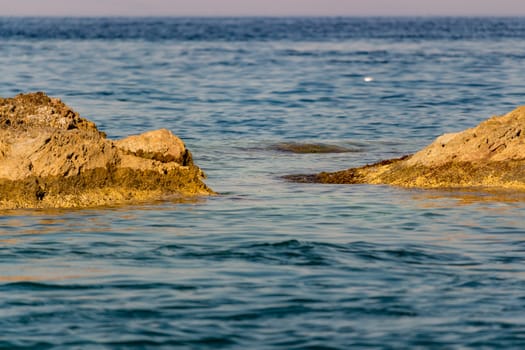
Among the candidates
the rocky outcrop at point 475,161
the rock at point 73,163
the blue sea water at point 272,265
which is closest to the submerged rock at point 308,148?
the blue sea water at point 272,265

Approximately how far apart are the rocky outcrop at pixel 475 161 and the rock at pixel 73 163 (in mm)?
3135

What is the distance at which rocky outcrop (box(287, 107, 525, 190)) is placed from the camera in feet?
49.4

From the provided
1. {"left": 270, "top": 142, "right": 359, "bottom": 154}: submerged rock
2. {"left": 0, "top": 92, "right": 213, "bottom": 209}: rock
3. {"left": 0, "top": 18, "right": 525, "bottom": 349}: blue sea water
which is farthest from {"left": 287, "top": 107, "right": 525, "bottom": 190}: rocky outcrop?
{"left": 270, "top": 142, "right": 359, "bottom": 154}: submerged rock

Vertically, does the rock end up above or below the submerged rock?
above

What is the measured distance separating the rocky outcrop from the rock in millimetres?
3135

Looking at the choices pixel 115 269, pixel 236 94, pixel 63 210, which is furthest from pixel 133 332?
pixel 236 94

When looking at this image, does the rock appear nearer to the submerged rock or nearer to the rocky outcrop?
the rocky outcrop

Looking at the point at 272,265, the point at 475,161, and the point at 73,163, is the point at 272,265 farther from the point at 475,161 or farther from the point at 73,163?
the point at 475,161

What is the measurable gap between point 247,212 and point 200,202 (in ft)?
2.66

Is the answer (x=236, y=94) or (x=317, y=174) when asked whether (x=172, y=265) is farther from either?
(x=236, y=94)

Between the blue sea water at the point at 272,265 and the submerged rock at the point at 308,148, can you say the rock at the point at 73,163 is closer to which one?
the blue sea water at the point at 272,265

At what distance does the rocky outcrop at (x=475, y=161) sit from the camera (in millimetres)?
15070

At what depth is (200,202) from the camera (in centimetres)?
1415

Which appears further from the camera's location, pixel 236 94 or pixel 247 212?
pixel 236 94
